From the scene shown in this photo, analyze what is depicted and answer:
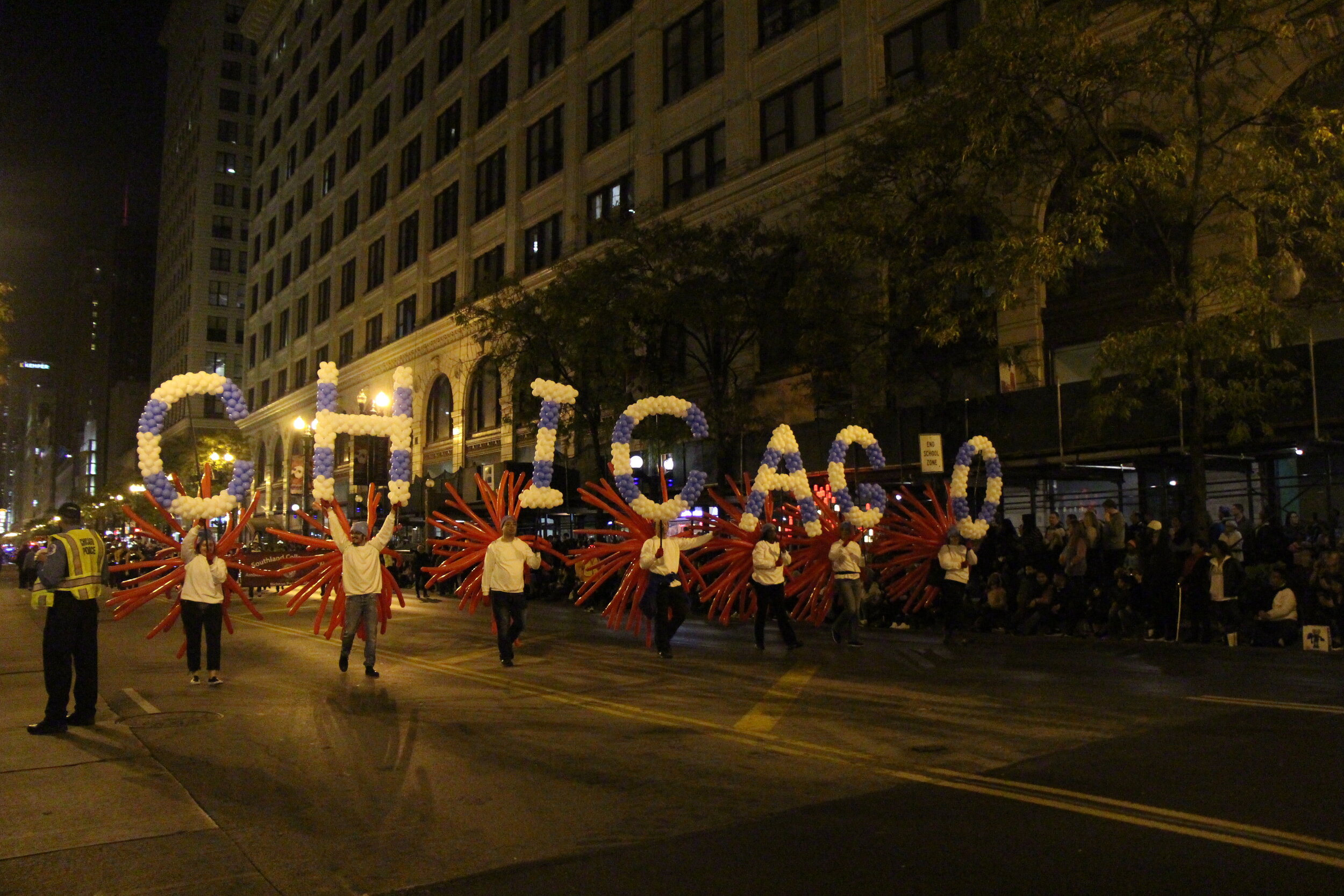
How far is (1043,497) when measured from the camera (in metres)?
21.1

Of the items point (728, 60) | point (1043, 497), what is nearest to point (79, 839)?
point (1043, 497)

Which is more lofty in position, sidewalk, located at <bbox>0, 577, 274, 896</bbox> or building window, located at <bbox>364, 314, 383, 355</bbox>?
building window, located at <bbox>364, 314, 383, 355</bbox>

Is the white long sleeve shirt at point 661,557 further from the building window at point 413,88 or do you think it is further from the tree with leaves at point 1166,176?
the building window at point 413,88

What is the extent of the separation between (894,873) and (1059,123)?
48.7 feet

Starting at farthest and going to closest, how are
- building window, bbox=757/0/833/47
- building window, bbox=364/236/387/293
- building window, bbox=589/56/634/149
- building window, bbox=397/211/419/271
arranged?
1. building window, bbox=364/236/387/293
2. building window, bbox=397/211/419/271
3. building window, bbox=589/56/634/149
4. building window, bbox=757/0/833/47

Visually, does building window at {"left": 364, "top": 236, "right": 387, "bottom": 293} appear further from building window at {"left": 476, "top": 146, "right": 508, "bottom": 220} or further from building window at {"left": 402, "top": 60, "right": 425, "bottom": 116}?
building window at {"left": 476, "top": 146, "right": 508, "bottom": 220}

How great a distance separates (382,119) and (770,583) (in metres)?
46.3

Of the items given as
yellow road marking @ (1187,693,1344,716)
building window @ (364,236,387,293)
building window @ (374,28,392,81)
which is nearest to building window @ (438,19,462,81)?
building window @ (374,28,392,81)

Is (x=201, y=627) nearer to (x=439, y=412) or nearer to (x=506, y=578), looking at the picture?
(x=506, y=578)

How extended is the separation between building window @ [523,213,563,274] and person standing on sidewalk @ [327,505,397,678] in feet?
85.4

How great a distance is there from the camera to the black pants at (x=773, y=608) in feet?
44.9

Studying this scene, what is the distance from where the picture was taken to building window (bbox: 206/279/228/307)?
88.4 m

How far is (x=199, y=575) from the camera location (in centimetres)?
1141

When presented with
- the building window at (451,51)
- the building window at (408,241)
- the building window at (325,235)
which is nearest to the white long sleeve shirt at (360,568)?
the building window at (408,241)
